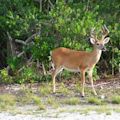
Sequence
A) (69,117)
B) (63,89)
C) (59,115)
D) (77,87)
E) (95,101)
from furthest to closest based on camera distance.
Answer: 1. (77,87)
2. (63,89)
3. (95,101)
4. (59,115)
5. (69,117)

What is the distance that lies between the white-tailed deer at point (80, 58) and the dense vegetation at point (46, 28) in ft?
3.65

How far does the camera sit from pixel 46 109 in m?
14.0

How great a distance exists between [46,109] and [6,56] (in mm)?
7458

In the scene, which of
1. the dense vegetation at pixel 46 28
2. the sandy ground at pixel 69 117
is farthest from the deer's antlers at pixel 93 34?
the sandy ground at pixel 69 117

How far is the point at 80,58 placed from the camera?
16781mm

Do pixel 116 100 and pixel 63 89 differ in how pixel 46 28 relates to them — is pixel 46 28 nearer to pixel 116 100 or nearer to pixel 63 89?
pixel 63 89

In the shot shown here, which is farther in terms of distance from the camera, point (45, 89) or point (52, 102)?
point (45, 89)

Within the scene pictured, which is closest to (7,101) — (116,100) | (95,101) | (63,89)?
(95,101)

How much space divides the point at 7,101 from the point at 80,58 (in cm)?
276

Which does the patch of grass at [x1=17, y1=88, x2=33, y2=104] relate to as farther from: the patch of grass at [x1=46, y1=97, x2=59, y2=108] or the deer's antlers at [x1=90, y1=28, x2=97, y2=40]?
the deer's antlers at [x1=90, y1=28, x2=97, y2=40]

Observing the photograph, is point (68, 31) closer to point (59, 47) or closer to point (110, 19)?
point (59, 47)

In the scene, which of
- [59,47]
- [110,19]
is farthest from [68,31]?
[110,19]

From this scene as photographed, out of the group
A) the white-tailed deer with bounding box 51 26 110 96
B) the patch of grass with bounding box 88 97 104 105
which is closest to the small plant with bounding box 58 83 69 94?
the white-tailed deer with bounding box 51 26 110 96

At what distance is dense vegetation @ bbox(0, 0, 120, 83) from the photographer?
713 inches
